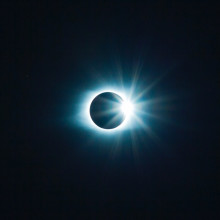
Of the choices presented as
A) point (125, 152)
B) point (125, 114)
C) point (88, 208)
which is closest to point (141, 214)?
point (88, 208)

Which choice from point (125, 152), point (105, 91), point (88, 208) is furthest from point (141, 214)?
point (105, 91)

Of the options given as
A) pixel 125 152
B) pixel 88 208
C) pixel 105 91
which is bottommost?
pixel 88 208

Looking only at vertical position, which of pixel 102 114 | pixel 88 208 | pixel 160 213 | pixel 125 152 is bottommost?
pixel 160 213

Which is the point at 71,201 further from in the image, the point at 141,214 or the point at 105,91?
the point at 105,91

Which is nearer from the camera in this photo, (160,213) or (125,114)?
(125,114)

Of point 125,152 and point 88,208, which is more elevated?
point 125,152

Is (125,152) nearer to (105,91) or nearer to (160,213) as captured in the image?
(105,91)
